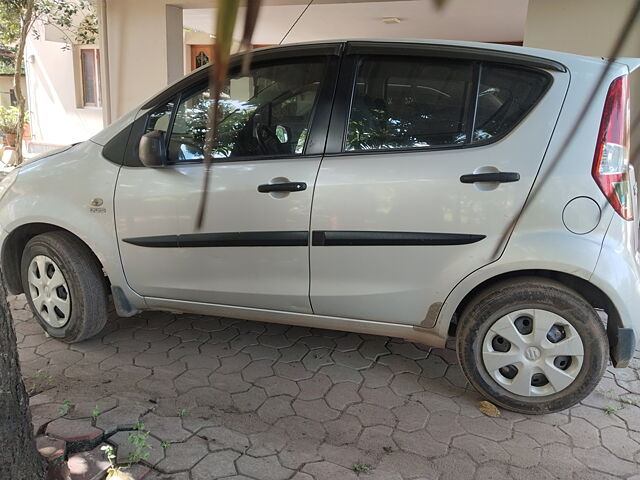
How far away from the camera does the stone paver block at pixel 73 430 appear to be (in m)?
2.50

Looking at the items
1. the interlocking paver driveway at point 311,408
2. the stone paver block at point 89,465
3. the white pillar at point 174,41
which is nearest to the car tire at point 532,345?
the interlocking paver driveway at point 311,408

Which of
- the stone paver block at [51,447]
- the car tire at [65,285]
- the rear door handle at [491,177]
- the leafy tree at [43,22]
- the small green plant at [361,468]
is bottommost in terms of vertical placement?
the small green plant at [361,468]

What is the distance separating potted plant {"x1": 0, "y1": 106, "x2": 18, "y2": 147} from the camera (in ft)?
42.1

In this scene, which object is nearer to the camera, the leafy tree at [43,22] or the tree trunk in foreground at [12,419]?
the tree trunk in foreground at [12,419]

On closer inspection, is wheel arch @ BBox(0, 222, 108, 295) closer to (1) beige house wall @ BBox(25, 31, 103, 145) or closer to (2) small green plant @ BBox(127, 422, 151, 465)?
(2) small green plant @ BBox(127, 422, 151, 465)

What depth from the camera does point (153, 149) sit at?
121 inches

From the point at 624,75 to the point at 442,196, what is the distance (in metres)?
1.04

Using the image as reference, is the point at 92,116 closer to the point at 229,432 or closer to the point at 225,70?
the point at 229,432

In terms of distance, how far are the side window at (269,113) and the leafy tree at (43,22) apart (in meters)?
7.23

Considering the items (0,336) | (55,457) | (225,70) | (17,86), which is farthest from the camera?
(17,86)

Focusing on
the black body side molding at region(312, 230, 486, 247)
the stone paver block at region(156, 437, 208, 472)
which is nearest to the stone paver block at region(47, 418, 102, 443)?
the stone paver block at region(156, 437, 208, 472)

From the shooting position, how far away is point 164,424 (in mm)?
2748

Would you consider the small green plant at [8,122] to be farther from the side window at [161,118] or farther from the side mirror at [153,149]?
the side mirror at [153,149]

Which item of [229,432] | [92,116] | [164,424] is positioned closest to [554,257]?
[229,432]
